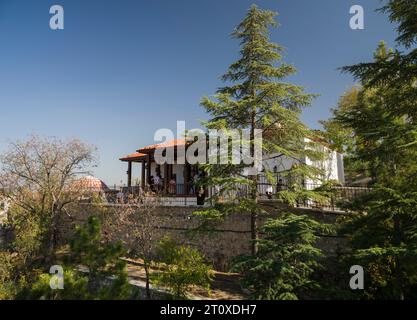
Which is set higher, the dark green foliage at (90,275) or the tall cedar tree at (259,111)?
the tall cedar tree at (259,111)

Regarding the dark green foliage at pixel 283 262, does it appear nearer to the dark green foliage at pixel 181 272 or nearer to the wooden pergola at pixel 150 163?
the dark green foliage at pixel 181 272

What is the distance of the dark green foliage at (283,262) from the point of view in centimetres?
771

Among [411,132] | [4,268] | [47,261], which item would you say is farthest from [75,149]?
[411,132]

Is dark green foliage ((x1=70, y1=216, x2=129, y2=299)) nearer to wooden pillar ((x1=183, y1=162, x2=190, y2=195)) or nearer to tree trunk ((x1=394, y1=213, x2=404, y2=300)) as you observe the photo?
wooden pillar ((x1=183, y1=162, x2=190, y2=195))

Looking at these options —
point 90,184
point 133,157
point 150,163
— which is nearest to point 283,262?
point 150,163

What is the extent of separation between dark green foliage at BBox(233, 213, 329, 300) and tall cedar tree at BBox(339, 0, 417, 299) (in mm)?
1312

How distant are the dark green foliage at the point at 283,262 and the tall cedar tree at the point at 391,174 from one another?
1.31 metres

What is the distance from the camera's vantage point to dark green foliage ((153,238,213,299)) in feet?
33.9

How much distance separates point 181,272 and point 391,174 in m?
7.20

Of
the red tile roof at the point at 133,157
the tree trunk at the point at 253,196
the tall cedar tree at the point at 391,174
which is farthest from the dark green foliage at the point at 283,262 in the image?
the red tile roof at the point at 133,157

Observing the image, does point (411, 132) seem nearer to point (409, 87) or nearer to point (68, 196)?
point (409, 87)

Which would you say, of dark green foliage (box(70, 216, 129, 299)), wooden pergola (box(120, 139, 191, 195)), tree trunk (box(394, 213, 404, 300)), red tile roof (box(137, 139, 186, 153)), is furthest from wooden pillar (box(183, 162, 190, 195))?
tree trunk (box(394, 213, 404, 300))

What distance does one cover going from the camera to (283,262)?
7844mm
